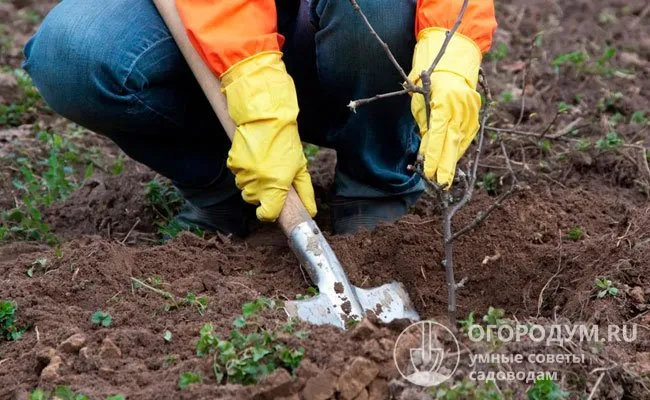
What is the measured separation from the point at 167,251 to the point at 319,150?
3.58 ft

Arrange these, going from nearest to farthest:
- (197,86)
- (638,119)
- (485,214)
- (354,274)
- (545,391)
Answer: (545,391)
(485,214)
(354,274)
(197,86)
(638,119)

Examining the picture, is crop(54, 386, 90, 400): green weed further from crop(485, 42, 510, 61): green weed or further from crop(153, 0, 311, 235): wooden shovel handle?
crop(485, 42, 510, 61): green weed

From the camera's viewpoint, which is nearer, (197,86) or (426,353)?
(426,353)

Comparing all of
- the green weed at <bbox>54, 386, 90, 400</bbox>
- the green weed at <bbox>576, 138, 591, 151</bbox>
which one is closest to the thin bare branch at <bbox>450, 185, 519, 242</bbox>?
the green weed at <bbox>54, 386, 90, 400</bbox>

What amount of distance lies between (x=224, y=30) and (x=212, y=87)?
156 millimetres

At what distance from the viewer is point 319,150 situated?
12.0 feet

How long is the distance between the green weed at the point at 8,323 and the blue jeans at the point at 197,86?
2.09 ft

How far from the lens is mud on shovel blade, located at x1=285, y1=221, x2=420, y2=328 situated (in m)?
2.45

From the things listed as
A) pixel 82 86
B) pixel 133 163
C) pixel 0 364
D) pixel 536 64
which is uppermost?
pixel 82 86

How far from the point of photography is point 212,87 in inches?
102

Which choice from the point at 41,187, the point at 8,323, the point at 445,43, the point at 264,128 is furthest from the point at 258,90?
the point at 41,187

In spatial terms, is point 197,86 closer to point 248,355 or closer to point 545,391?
point 248,355

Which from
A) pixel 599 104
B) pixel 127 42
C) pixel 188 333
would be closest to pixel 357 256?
pixel 188 333

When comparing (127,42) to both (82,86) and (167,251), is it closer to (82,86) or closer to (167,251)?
(82,86)
